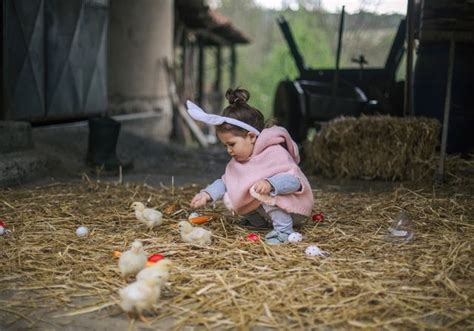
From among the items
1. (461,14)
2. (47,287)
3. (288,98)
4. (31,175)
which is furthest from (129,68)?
A: (47,287)

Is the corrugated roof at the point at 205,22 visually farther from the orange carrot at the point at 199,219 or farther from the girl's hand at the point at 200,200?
the girl's hand at the point at 200,200

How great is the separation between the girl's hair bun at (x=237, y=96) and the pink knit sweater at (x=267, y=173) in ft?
0.76

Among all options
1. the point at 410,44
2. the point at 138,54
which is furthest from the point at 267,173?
the point at 138,54

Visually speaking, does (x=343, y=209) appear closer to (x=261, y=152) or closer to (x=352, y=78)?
(x=261, y=152)

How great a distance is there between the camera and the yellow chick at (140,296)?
2242mm

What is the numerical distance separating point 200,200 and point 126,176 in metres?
2.82

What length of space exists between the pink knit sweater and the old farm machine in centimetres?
383

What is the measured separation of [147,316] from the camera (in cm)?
234

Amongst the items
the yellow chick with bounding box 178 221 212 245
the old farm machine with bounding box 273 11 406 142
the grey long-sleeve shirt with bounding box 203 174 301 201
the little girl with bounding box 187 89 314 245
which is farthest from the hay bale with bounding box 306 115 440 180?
the yellow chick with bounding box 178 221 212 245

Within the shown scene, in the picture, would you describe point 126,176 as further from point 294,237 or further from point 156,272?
point 156,272

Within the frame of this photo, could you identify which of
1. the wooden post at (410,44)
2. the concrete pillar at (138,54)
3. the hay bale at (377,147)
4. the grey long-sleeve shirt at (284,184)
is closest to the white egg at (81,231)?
the grey long-sleeve shirt at (284,184)

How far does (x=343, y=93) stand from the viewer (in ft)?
26.7

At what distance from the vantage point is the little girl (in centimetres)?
341

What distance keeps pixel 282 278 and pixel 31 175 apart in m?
3.43
